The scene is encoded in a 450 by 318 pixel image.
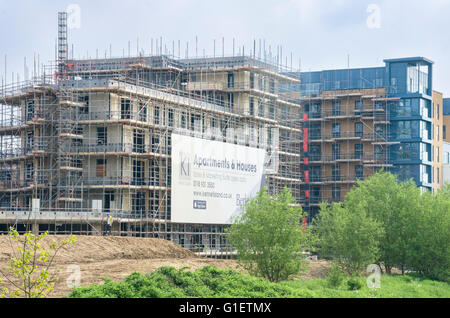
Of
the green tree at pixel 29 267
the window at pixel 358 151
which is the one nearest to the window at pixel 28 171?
the green tree at pixel 29 267

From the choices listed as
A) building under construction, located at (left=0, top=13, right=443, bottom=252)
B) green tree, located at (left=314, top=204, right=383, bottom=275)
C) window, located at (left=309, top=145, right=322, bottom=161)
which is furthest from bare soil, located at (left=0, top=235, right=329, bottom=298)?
window, located at (left=309, top=145, right=322, bottom=161)

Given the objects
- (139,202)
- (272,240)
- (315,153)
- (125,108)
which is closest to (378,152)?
(315,153)

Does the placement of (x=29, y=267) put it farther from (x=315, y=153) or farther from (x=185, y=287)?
(x=315, y=153)

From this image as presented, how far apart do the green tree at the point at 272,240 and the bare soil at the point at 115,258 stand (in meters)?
1.46

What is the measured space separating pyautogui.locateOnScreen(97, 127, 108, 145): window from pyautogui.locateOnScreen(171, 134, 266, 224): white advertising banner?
210 inches

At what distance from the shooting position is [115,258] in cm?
5378

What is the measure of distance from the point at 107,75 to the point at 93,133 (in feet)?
44.5

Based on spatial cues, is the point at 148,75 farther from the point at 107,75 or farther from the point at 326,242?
the point at 326,242

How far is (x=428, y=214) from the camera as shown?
60125 millimetres

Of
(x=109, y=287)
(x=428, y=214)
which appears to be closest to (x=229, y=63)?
(x=428, y=214)

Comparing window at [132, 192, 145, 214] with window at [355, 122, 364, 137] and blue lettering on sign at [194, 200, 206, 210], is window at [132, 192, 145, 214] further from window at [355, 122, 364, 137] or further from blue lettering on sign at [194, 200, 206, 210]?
window at [355, 122, 364, 137]

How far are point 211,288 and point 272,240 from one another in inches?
379

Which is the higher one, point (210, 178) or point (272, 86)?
point (272, 86)

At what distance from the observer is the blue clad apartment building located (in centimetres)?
9312
